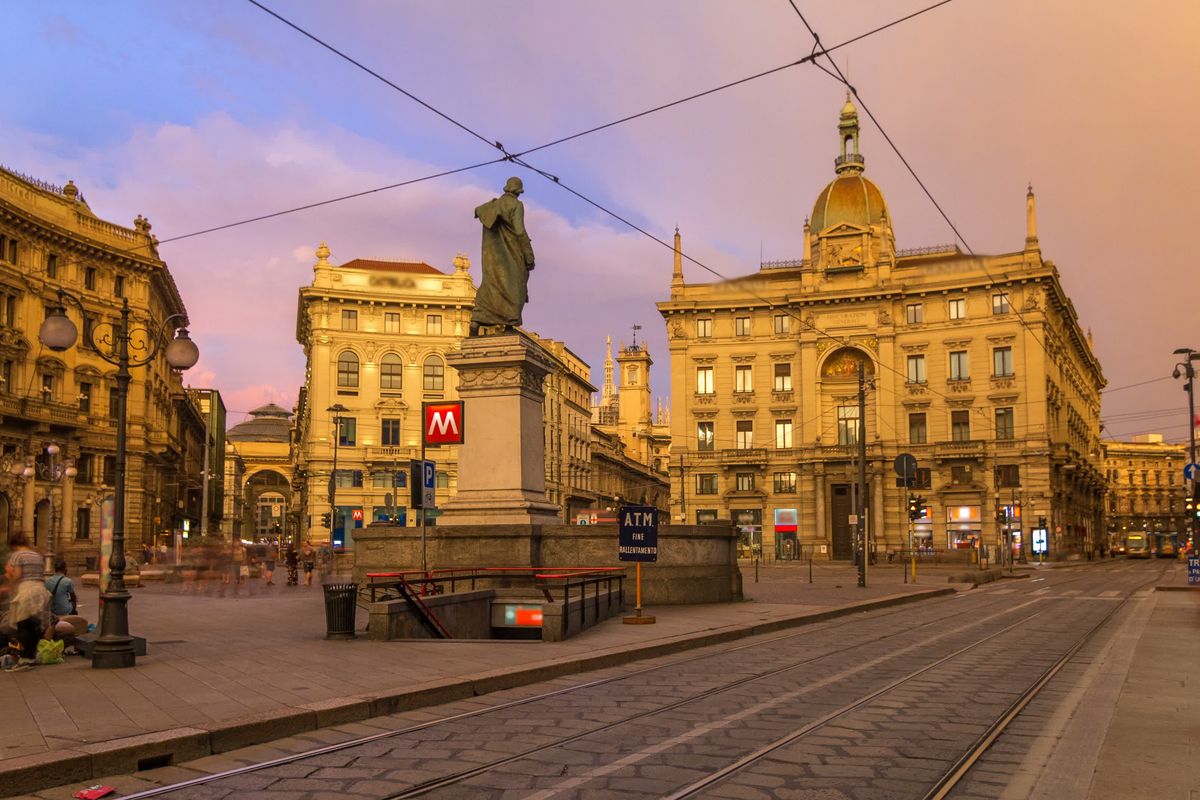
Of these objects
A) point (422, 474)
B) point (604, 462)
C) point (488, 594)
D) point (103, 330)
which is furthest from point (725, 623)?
point (604, 462)

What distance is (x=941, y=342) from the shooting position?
70.1 meters

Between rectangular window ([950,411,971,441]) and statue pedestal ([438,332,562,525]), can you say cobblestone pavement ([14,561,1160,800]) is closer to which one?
statue pedestal ([438,332,562,525])

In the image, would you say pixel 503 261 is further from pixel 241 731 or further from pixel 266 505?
pixel 266 505

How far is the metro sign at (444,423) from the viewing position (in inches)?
782

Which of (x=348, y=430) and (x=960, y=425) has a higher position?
(x=348, y=430)

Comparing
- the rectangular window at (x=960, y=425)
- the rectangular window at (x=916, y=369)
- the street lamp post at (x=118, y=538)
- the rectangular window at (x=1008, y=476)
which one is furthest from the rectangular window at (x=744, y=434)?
the street lamp post at (x=118, y=538)

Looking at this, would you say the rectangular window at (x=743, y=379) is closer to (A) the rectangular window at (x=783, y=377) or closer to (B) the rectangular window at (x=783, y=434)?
(A) the rectangular window at (x=783, y=377)

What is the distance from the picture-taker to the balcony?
7325cm

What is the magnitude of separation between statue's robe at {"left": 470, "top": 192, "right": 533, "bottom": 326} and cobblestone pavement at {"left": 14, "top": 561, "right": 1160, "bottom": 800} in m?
9.37

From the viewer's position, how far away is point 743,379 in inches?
2953

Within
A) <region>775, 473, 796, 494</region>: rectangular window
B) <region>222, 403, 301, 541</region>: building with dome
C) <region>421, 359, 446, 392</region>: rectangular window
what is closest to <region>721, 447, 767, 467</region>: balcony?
<region>775, 473, 796, 494</region>: rectangular window

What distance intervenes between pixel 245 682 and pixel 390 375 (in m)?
66.0

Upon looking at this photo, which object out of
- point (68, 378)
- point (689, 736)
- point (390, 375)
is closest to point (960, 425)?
point (390, 375)

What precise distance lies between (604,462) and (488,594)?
9508cm
